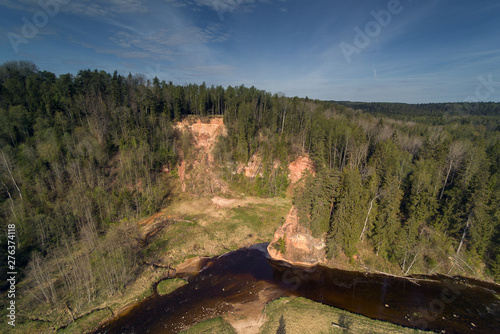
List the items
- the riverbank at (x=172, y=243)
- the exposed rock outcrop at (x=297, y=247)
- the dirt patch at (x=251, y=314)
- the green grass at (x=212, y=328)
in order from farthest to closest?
the exposed rock outcrop at (x=297, y=247), the riverbank at (x=172, y=243), the dirt patch at (x=251, y=314), the green grass at (x=212, y=328)

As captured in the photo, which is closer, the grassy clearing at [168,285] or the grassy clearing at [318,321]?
the grassy clearing at [318,321]

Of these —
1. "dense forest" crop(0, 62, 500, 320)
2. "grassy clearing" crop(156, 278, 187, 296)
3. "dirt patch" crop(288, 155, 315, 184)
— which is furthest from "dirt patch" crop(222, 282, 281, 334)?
"dirt patch" crop(288, 155, 315, 184)

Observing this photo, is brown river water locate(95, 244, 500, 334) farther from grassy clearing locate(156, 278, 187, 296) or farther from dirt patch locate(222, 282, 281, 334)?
grassy clearing locate(156, 278, 187, 296)

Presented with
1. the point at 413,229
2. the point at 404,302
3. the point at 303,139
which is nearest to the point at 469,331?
the point at 404,302

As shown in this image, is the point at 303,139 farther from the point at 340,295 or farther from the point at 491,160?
the point at 340,295

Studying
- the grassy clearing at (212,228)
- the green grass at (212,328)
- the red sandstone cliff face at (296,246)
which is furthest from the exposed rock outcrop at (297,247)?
the green grass at (212,328)

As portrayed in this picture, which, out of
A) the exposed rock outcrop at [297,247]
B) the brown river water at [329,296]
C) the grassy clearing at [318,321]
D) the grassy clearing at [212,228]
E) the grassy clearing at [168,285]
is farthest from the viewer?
the grassy clearing at [212,228]

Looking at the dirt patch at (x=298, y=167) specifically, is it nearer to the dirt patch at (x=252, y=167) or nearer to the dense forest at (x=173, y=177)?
the dense forest at (x=173, y=177)
